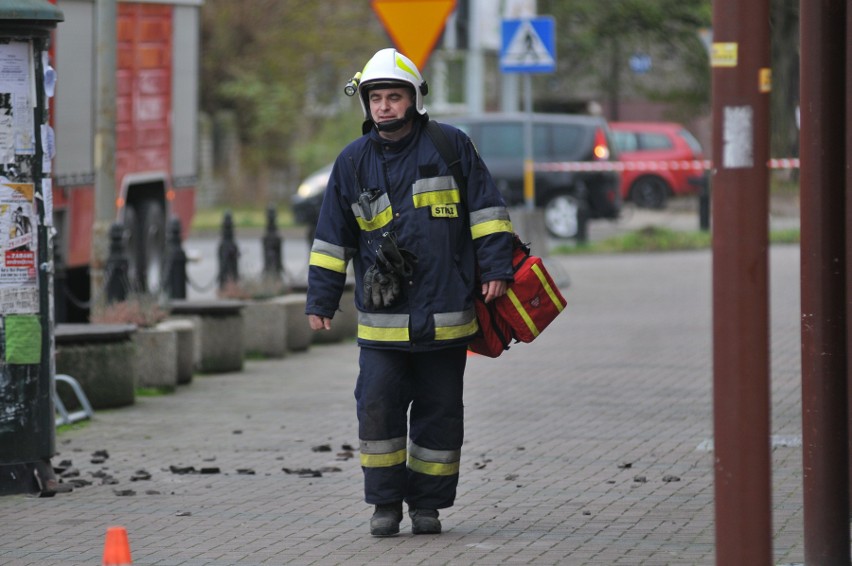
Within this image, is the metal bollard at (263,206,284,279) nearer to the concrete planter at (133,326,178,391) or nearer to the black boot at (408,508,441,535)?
the concrete planter at (133,326,178,391)

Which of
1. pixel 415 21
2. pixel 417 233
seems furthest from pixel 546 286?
pixel 415 21

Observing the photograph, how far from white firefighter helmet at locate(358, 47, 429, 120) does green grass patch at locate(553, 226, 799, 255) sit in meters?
17.5

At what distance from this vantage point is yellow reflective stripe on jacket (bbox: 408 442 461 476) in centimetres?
678

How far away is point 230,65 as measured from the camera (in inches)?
1583

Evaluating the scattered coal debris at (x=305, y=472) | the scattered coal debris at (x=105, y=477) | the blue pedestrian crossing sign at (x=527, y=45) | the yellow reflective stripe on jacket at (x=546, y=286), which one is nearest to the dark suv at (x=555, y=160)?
the blue pedestrian crossing sign at (x=527, y=45)

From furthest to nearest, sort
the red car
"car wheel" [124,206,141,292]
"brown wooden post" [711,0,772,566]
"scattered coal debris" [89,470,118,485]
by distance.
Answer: the red car, "car wheel" [124,206,141,292], "scattered coal debris" [89,470,118,485], "brown wooden post" [711,0,772,566]

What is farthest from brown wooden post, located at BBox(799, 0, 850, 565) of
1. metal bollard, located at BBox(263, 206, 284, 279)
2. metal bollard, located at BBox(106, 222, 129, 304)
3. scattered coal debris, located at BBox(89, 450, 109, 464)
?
metal bollard, located at BBox(263, 206, 284, 279)

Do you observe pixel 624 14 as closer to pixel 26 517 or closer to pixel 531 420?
pixel 531 420

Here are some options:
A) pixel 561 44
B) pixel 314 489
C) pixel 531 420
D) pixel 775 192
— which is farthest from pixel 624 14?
pixel 314 489

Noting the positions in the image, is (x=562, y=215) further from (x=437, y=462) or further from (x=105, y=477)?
(x=437, y=462)

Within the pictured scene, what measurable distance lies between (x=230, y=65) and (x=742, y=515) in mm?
36599

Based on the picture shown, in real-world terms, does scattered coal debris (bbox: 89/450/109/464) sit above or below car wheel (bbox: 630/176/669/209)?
below

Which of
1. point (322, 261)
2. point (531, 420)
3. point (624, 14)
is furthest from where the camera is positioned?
point (624, 14)

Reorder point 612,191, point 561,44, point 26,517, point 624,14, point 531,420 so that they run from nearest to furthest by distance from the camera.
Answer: point 26,517, point 531,420, point 612,191, point 624,14, point 561,44
